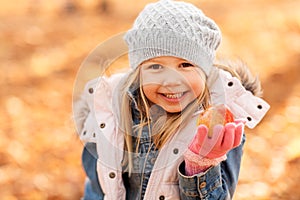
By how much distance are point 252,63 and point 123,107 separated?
154cm

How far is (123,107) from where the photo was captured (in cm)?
121

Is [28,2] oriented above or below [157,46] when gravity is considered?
above

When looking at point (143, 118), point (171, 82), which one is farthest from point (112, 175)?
point (171, 82)

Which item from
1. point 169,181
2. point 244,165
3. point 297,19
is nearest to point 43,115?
point 244,165

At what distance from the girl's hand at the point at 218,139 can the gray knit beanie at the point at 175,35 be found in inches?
5.2

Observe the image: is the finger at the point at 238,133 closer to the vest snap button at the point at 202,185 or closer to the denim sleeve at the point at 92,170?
the vest snap button at the point at 202,185

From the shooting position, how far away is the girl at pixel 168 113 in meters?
1.09

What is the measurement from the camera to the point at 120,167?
1212 millimetres

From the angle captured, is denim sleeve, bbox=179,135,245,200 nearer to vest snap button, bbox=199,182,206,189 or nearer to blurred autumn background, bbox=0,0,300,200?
vest snap button, bbox=199,182,206,189

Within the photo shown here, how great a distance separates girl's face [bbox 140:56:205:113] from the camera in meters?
1.09

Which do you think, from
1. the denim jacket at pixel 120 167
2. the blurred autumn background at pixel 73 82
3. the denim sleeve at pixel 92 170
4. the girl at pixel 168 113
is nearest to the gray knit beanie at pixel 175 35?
the girl at pixel 168 113

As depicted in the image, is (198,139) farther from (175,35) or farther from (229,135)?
(175,35)

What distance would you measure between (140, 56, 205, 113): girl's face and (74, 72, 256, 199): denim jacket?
59mm

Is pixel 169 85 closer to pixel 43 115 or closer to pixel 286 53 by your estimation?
pixel 43 115
